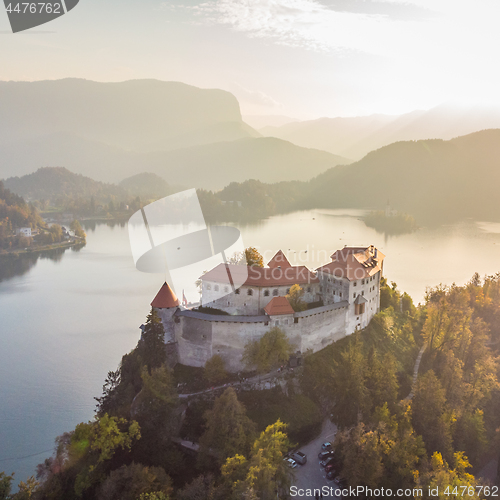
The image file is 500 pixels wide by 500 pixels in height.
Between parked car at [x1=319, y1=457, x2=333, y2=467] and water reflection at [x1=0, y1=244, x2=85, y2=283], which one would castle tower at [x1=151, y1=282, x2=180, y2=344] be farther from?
water reflection at [x1=0, y1=244, x2=85, y2=283]

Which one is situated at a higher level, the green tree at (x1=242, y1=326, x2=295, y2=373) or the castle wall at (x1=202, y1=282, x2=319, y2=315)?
the castle wall at (x1=202, y1=282, x2=319, y2=315)

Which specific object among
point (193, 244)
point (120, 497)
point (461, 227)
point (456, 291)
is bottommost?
point (461, 227)

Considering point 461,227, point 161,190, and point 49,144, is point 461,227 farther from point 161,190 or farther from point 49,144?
point 49,144

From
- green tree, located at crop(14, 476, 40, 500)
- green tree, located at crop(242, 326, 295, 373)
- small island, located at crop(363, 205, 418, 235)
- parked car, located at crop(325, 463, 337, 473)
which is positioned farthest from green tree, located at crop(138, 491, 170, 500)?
small island, located at crop(363, 205, 418, 235)

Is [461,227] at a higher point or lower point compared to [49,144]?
lower

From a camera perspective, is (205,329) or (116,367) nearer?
(205,329)

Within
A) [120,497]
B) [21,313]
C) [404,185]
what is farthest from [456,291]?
[404,185]
